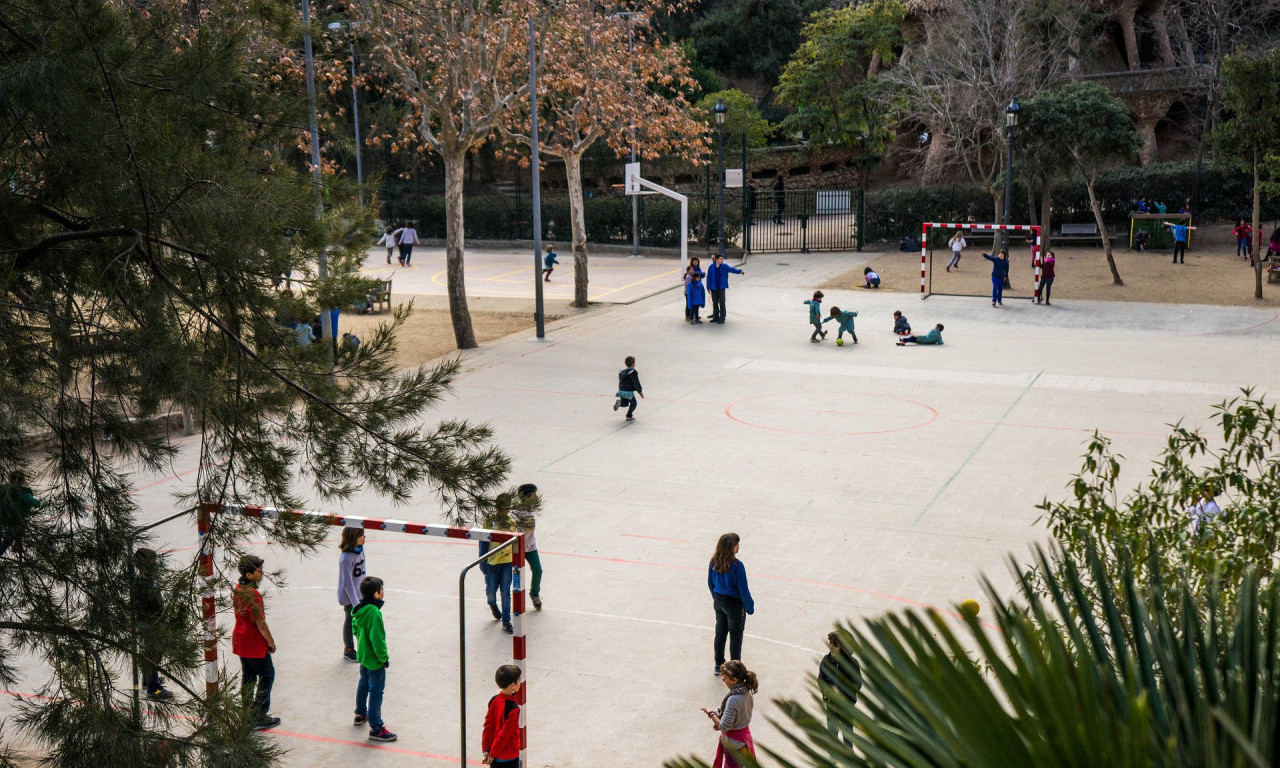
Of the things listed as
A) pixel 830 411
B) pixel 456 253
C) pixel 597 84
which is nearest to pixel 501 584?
pixel 830 411

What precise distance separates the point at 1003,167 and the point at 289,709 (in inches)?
1349

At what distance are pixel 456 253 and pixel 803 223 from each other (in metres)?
20.0

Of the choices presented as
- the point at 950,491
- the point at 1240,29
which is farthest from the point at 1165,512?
the point at 1240,29

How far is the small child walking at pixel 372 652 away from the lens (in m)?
8.67

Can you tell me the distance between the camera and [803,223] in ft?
137

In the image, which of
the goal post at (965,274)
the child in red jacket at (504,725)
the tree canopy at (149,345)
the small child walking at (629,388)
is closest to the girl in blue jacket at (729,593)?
the child in red jacket at (504,725)

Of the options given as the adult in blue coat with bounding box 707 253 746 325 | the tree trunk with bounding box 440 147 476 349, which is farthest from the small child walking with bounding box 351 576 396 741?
the adult in blue coat with bounding box 707 253 746 325

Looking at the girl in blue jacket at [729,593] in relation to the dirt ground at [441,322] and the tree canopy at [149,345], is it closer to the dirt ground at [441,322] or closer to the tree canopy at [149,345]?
the tree canopy at [149,345]

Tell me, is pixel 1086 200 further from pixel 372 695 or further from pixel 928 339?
pixel 372 695

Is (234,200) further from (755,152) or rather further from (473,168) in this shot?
(473,168)

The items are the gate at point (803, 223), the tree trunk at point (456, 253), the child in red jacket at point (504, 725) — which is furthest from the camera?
the gate at point (803, 223)

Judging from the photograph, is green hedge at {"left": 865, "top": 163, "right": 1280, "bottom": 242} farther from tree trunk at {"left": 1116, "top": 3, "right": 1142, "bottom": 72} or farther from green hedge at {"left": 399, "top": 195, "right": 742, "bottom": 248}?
tree trunk at {"left": 1116, "top": 3, "right": 1142, "bottom": 72}

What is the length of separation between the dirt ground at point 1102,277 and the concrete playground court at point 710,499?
3.32 metres

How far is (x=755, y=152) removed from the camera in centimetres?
5350
